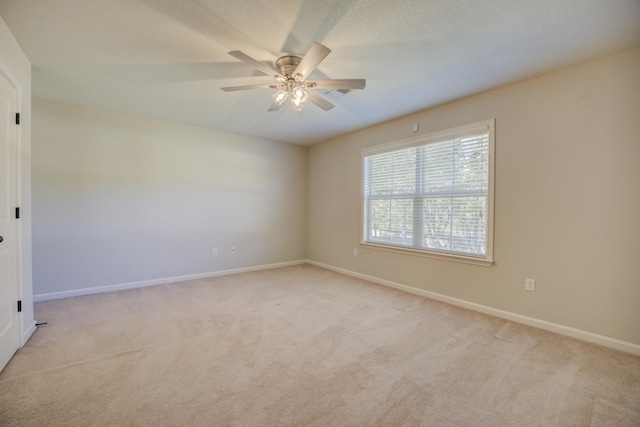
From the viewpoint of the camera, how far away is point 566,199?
2.47 m

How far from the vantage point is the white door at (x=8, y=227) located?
6.31 ft

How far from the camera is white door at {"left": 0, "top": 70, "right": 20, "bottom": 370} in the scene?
1.92 m

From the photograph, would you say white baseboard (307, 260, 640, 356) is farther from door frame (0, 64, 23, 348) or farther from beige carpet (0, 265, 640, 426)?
door frame (0, 64, 23, 348)

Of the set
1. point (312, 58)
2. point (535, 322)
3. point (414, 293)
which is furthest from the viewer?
point (414, 293)

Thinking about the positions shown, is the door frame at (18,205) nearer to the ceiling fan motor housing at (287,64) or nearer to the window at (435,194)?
the ceiling fan motor housing at (287,64)

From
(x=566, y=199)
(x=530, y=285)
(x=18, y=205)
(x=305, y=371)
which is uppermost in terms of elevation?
(x=566, y=199)

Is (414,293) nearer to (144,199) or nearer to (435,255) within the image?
(435,255)

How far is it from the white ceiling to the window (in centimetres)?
61

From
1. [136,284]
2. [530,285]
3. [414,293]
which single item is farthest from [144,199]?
[530,285]

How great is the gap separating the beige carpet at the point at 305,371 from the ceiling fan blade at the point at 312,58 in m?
2.17

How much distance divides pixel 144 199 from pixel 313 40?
3304mm

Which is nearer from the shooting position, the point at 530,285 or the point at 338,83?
the point at 338,83

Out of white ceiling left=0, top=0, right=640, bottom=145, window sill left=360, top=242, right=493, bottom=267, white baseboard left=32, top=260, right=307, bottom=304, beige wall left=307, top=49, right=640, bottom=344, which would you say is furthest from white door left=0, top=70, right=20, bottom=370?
beige wall left=307, top=49, right=640, bottom=344

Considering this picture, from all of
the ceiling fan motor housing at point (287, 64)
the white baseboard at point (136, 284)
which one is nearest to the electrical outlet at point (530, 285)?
the ceiling fan motor housing at point (287, 64)
